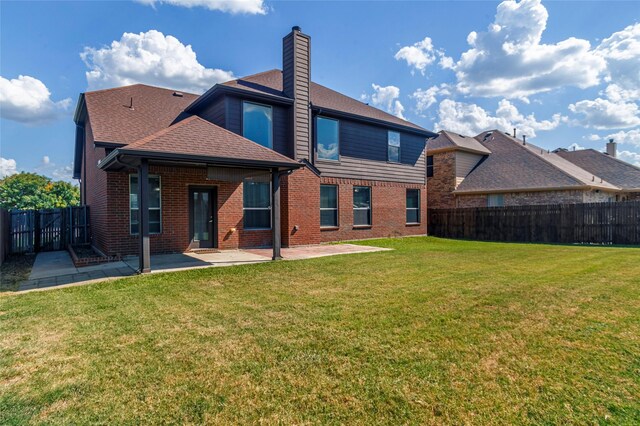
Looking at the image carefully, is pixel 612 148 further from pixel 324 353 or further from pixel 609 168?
pixel 324 353

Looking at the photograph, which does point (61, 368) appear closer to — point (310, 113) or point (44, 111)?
point (310, 113)

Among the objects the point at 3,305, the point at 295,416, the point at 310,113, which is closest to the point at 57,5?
the point at 310,113

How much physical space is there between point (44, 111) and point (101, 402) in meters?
24.5

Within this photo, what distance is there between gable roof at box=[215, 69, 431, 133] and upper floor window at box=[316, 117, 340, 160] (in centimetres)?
58

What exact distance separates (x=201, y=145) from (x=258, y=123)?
435 cm

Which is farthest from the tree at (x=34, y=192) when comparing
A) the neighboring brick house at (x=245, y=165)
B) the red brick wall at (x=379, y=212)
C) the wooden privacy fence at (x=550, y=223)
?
the wooden privacy fence at (x=550, y=223)

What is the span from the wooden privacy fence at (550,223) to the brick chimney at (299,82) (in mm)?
10100

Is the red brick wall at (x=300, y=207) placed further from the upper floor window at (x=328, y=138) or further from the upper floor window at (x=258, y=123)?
the upper floor window at (x=258, y=123)

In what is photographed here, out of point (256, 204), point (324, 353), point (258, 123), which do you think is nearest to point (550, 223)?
point (256, 204)

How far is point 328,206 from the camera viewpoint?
1479 cm

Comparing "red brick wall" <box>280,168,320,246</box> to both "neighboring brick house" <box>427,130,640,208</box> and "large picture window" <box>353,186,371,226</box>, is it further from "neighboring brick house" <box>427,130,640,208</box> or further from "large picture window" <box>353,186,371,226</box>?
"neighboring brick house" <box>427,130,640,208</box>

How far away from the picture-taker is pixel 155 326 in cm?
449

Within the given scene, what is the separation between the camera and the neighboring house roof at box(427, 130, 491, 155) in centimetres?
2217

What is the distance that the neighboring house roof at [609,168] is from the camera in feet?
74.8
